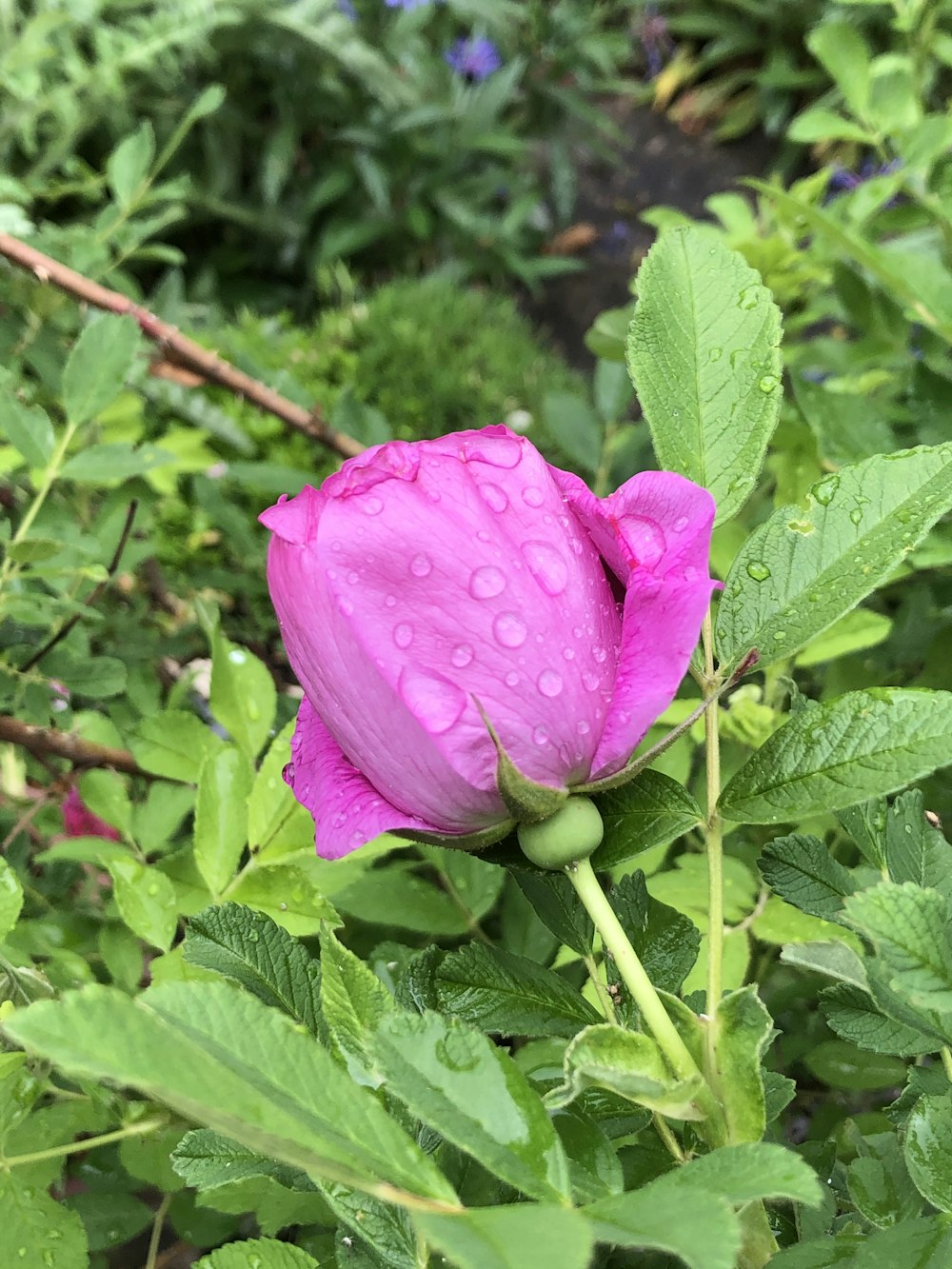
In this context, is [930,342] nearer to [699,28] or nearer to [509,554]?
[509,554]

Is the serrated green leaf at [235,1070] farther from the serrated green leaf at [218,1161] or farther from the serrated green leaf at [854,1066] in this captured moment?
the serrated green leaf at [854,1066]

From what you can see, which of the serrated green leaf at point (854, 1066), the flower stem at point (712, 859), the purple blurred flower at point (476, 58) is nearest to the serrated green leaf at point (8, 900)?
the flower stem at point (712, 859)

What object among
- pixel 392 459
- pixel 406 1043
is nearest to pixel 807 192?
pixel 392 459

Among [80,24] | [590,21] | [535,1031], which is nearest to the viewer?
[535,1031]

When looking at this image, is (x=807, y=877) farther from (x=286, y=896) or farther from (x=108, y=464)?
(x=108, y=464)

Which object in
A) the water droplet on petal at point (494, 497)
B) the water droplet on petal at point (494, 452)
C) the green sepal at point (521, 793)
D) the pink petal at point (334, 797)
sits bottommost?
the pink petal at point (334, 797)

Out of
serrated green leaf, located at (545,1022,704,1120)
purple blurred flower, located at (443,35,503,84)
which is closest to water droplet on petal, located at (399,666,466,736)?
serrated green leaf, located at (545,1022,704,1120)

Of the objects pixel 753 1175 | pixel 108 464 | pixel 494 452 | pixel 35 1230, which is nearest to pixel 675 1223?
pixel 753 1175
